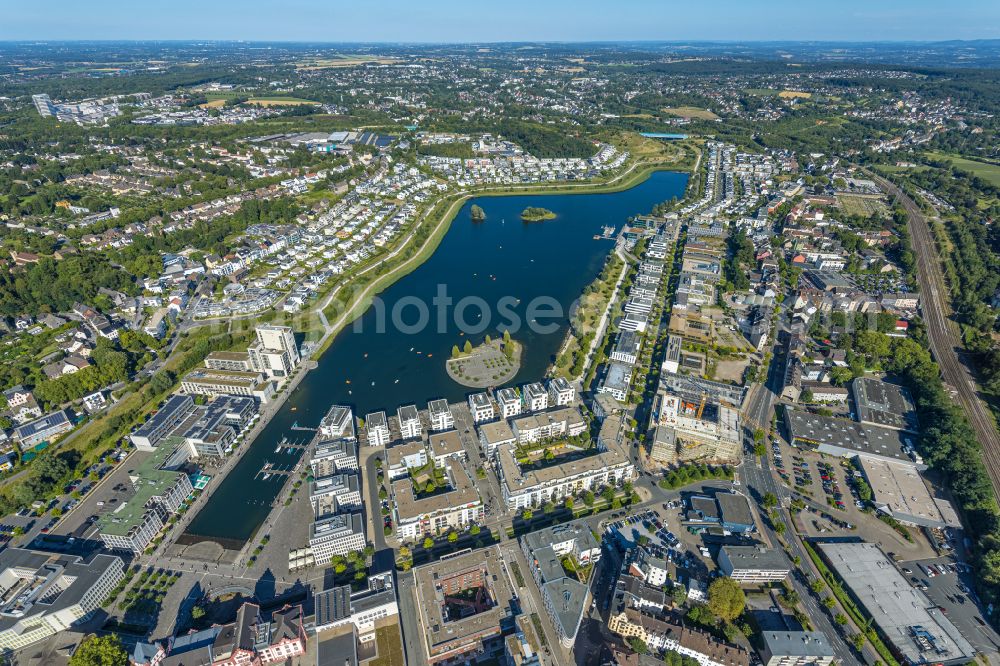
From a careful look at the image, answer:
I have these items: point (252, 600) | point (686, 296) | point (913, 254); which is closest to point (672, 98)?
point (913, 254)

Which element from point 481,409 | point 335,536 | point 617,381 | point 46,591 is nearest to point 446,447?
point 481,409

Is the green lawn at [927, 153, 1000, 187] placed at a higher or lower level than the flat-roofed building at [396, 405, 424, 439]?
higher

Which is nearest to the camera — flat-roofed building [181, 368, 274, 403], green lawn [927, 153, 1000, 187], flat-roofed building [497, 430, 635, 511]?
flat-roofed building [497, 430, 635, 511]

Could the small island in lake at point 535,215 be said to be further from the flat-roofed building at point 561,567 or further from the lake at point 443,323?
the flat-roofed building at point 561,567

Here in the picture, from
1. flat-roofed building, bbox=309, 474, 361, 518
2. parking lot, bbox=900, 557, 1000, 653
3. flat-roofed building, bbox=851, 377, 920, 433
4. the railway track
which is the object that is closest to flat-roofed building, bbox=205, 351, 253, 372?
flat-roofed building, bbox=309, 474, 361, 518

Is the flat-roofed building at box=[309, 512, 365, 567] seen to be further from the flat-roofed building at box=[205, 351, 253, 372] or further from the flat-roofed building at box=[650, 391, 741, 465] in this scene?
the flat-roofed building at box=[650, 391, 741, 465]

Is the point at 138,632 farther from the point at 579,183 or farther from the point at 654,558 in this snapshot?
the point at 579,183

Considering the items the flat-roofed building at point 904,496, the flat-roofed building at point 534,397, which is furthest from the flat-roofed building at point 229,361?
the flat-roofed building at point 904,496

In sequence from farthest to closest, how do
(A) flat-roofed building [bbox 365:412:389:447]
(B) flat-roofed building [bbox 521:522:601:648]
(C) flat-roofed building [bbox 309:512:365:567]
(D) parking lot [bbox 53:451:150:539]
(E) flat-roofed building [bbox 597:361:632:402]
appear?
(E) flat-roofed building [bbox 597:361:632:402] < (A) flat-roofed building [bbox 365:412:389:447] < (D) parking lot [bbox 53:451:150:539] < (C) flat-roofed building [bbox 309:512:365:567] < (B) flat-roofed building [bbox 521:522:601:648]
